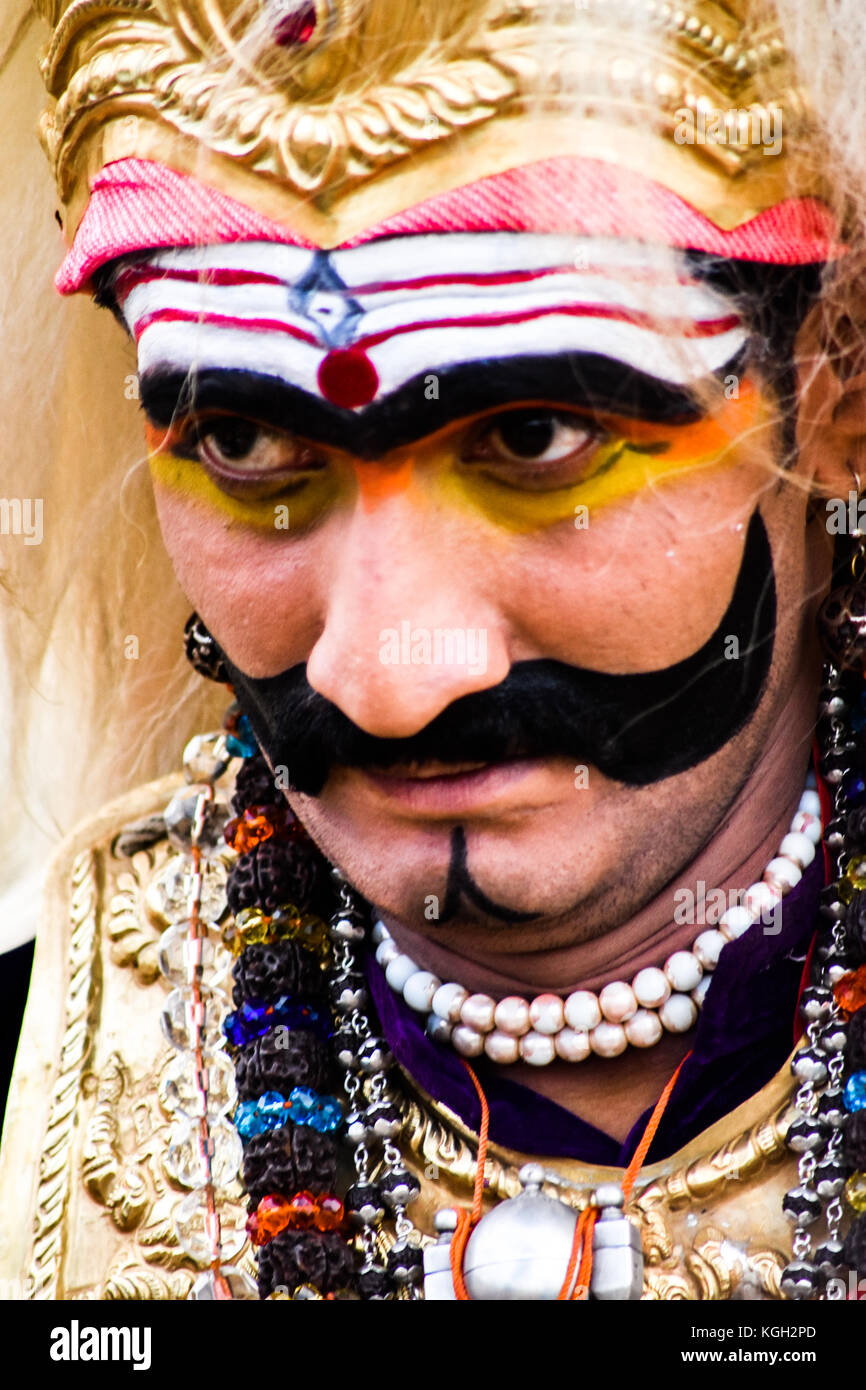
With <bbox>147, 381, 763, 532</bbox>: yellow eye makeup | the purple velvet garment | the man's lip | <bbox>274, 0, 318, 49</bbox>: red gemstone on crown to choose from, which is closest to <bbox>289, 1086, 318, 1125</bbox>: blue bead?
the purple velvet garment

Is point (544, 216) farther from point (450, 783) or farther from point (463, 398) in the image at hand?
point (450, 783)

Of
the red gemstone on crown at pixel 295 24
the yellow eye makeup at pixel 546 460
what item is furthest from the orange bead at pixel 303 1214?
the red gemstone on crown at pixel 295 24

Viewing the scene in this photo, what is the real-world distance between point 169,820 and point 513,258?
0.82m

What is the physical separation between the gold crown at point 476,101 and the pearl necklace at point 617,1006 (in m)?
0.56

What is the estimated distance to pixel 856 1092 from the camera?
5.08ft

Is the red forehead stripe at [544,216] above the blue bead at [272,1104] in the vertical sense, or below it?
above

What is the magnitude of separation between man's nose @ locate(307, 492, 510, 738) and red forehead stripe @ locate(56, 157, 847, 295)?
0.22 metres

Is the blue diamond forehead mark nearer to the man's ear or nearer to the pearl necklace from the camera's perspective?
the man's ear

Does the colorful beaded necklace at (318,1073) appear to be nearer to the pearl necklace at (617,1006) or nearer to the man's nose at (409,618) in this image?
the pearl necklace at (617,1006)

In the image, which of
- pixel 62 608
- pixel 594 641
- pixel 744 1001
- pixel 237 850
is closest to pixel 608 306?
pixel 594 641

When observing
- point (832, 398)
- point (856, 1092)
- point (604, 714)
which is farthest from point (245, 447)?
point (856, 1092)

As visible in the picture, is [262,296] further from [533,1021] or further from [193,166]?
[533,1021]

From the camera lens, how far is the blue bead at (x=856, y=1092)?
5.07 ft

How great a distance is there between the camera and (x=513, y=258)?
4.54 feet
